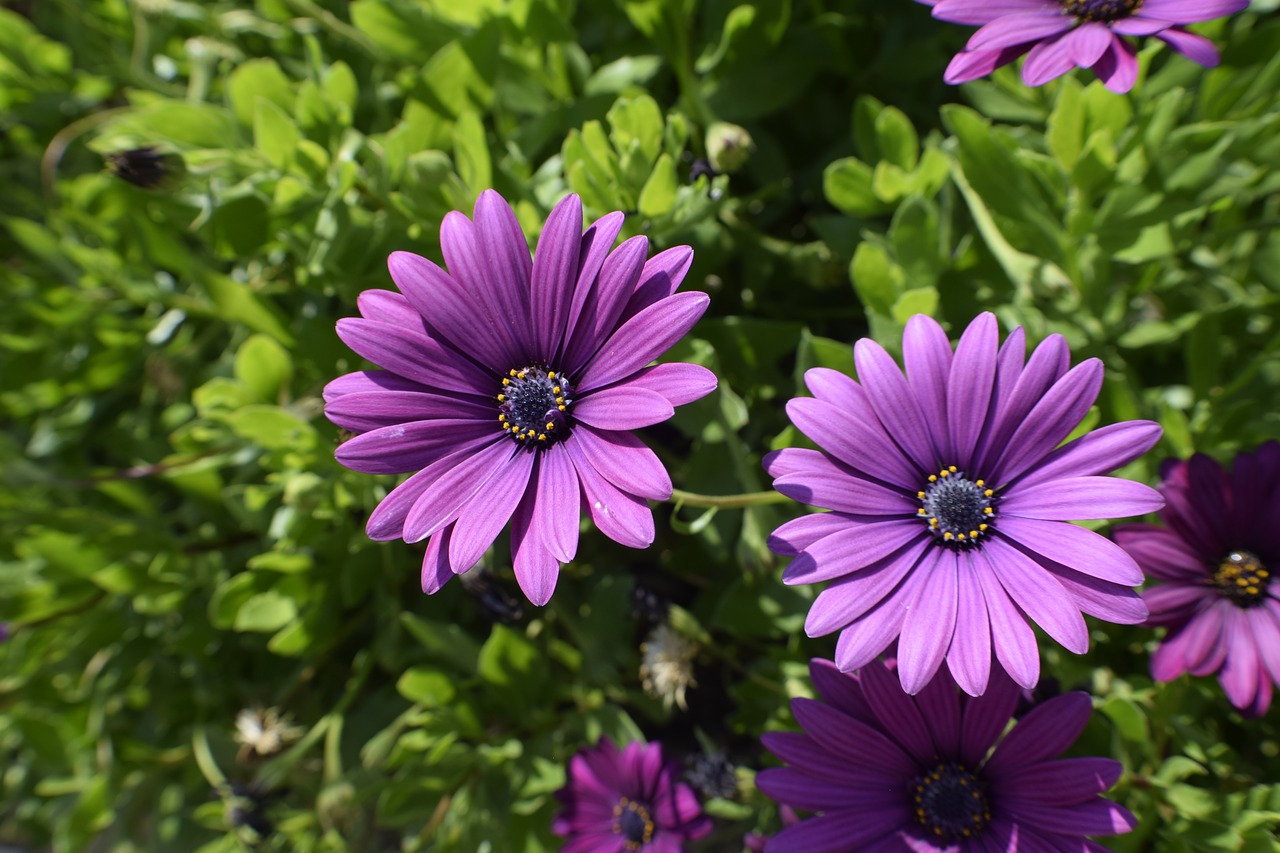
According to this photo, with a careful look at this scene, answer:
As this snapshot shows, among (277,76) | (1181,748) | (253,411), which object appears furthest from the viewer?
(277,76)

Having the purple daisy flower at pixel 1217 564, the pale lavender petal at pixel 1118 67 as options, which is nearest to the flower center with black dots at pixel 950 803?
the purple daisy flower at pixel 1217 564

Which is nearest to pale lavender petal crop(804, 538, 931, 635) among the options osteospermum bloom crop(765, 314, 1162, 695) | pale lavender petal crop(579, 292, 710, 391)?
osteospermum bloom crop(765, 314, 1162, 695)

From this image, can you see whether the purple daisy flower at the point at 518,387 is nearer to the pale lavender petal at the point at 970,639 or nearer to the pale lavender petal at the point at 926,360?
the pale lavender petal at the point at 926,360

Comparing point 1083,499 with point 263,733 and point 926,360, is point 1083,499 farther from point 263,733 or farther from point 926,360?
point 263,733

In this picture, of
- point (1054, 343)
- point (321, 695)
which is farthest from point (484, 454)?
point (321, 695)

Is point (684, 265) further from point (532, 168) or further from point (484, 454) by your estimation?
point (532, 168)

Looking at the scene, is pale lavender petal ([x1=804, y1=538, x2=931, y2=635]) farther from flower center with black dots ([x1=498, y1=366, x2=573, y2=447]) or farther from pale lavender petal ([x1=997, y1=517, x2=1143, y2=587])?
flower center with black dots ([x1=498, y1=366, x2=573, y2=447])

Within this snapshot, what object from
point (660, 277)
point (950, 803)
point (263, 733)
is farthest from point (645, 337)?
point (263, 733)

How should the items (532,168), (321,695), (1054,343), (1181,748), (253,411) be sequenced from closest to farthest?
1. (1054,343)
2. (1181,748)
3. (253,411)
4. (532,168)
5. (321,695)
